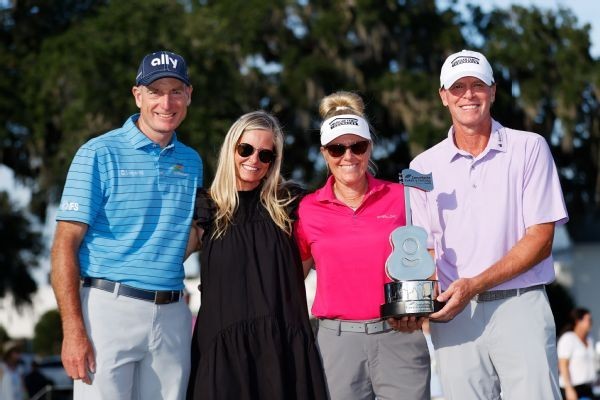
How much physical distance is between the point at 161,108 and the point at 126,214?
0.60 meters

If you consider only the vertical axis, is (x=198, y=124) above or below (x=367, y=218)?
above

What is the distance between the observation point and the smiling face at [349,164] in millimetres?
5262

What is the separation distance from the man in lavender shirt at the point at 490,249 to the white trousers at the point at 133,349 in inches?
50.7

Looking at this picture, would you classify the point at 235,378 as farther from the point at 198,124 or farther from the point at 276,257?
the point at 198,124

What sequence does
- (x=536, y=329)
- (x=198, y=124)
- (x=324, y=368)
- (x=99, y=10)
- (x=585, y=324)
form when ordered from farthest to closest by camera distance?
(x=99, y=10)
(x=198, y=124)
(x=585, y=324)
(x=324, y=368)
(x=536, y=329)

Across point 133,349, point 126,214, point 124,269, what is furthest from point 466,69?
point 133,349

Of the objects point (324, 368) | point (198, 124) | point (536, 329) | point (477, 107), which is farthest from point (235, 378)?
point (198, 124)

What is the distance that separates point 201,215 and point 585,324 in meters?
9.03

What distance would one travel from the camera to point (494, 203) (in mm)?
4859

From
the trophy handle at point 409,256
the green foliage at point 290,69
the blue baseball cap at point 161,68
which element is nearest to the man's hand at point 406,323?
the trophy handle at point 409,256

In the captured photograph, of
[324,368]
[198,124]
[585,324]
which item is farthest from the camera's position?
[198,124]

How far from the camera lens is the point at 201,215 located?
5.19m

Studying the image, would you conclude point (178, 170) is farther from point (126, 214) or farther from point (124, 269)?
point (124, 269)

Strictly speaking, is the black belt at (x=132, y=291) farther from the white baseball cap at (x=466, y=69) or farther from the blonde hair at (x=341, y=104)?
the white baseball cap at (x=466, y=69)
